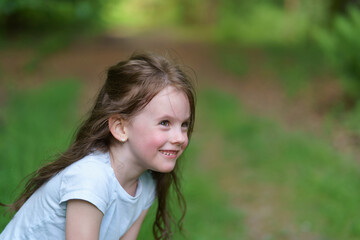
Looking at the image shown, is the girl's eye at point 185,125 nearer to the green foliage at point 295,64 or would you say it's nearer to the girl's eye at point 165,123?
the girl's eye at point 165,123

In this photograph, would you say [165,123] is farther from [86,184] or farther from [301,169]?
[301,169]

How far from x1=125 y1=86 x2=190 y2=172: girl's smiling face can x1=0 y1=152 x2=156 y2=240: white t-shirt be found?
0.53 ft

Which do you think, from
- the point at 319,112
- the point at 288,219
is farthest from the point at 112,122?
the point at 319,112

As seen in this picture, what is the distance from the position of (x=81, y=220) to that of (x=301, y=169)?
2.96m

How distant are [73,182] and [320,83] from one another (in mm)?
6318

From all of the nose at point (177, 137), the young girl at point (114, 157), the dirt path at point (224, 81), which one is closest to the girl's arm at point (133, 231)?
the young girl at point (114, 157)

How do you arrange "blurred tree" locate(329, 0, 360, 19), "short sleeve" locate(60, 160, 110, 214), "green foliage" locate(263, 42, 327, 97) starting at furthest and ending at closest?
1. "blurred tree" locate(329, 0, 360, 19)
2. "green foliage" locate(263, 42, 327, 97)
3. "short sleeve" locate(60, 160, 110, 214)

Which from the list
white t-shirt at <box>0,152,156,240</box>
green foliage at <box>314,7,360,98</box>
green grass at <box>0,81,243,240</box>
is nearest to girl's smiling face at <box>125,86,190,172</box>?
white t-shirt at <box>0,152,156,240</box>

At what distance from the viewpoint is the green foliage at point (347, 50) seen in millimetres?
5207

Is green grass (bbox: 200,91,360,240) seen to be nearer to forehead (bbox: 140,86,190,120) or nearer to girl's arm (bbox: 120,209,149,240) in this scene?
girl's arm (bbox: 120,209,149,240)

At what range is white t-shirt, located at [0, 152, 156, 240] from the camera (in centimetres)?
162

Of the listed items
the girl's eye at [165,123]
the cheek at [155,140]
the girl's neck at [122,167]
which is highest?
the girl's eye at [165,123]

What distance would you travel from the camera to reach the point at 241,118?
19.0 feet

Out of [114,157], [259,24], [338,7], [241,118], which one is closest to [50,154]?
[114,157]
